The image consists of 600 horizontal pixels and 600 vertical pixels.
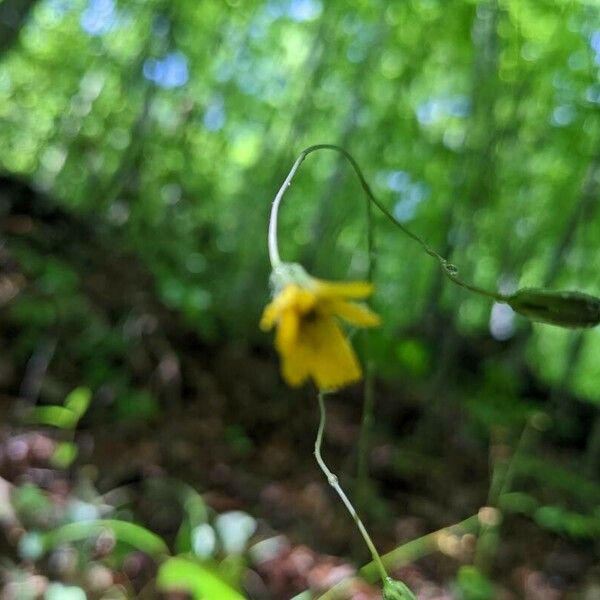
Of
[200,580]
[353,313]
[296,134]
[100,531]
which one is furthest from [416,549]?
[296,134]

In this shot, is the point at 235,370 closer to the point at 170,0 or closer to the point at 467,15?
the point at 467,15

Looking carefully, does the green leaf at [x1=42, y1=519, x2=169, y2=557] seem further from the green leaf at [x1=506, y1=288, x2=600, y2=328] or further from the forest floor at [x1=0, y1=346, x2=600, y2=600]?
the green leaf at [x1=506, y1=288, x2=600, y2=328]

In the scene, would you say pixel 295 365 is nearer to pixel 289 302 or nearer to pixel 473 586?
pixel 289 302

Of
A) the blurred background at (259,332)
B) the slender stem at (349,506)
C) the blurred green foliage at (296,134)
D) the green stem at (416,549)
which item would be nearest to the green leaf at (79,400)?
the blurred background at (259,332)

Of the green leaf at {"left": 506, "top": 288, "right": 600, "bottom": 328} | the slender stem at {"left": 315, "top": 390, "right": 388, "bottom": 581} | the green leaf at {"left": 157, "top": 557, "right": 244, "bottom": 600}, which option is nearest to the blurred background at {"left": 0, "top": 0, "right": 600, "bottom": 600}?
the green leaf at {"left": 157, "top": 557, "right": 244, "bottom": 600}

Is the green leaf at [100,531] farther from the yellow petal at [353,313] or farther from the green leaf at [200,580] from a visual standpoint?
the yellow petal at [353,313]
